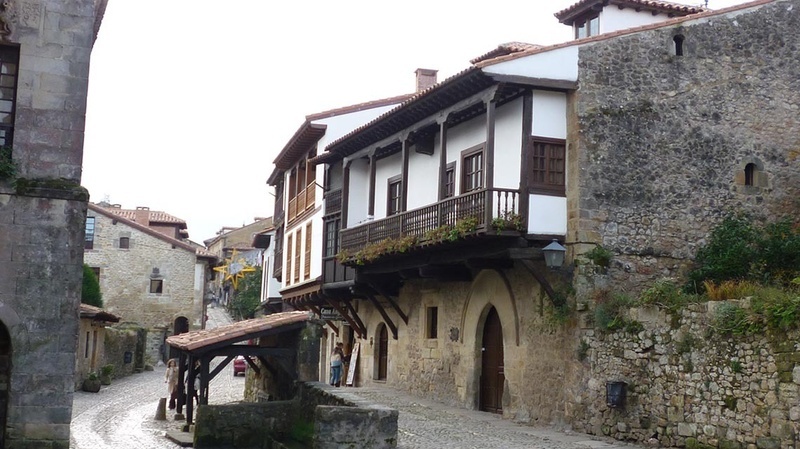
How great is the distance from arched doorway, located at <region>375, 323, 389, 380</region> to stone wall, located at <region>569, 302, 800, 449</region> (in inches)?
431

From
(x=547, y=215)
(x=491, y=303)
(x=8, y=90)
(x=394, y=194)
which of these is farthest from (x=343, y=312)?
(x=8, y=90)

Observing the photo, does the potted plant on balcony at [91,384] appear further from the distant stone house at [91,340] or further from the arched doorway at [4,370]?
the arched doorway at [4,370]

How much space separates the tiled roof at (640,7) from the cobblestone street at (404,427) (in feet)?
34.2

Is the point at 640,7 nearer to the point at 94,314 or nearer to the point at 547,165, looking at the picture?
the point at 547,165

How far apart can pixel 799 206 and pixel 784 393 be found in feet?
25.8

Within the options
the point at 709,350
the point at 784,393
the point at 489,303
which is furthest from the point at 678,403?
the point at 489,303

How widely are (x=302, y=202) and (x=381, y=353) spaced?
6.47 m

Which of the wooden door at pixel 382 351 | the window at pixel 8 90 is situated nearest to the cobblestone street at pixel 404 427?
the wooden door at pixel 382 351

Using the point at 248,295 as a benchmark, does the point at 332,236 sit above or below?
above

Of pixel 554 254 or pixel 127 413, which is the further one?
pixel 127 413

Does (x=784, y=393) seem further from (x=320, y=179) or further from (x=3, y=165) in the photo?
(x=320, y=179)

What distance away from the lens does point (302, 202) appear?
1243 inches

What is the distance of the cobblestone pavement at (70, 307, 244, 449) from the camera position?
1853cm

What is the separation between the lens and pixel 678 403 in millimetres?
14953
